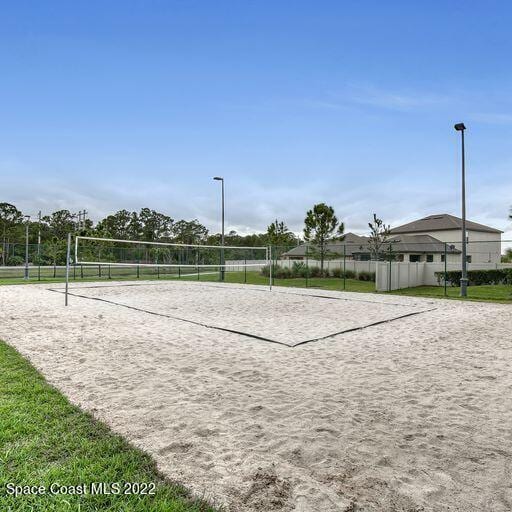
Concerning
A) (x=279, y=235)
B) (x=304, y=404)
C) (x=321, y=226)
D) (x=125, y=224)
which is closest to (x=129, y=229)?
(x=125, y=224)

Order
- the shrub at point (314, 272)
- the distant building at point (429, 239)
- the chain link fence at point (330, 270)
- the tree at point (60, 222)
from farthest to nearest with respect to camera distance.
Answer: the tree at point (60, 222)
the distant building at point (429, 239)
the shrub at point (314, 272)
the chain link fence at point (330, 270)

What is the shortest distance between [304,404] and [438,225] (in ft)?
163

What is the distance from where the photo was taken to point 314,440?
287 centimetres

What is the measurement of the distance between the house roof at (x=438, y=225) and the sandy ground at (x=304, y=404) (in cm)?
4250

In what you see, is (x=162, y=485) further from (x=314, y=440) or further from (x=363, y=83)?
(x=363, y=83)

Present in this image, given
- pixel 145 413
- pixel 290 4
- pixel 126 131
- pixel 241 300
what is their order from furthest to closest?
1. pixel 126 131
2. pixel 241 300
3. pixel 290 4
4. pixel 145 413

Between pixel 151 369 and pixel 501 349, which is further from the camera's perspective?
pixel 501 349

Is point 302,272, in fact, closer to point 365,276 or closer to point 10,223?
point 365,276

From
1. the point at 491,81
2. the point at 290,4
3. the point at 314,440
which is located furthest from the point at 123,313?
the point at 491,81

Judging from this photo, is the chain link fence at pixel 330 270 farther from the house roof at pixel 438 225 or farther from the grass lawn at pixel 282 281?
the house roof at pixel 438 225

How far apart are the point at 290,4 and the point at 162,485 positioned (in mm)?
10584

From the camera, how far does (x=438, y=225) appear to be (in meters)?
47.2

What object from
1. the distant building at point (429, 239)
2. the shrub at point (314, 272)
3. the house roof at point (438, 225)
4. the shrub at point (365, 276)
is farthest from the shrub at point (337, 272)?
the house roof at point (438, 225)

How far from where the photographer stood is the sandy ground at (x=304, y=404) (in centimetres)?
227
